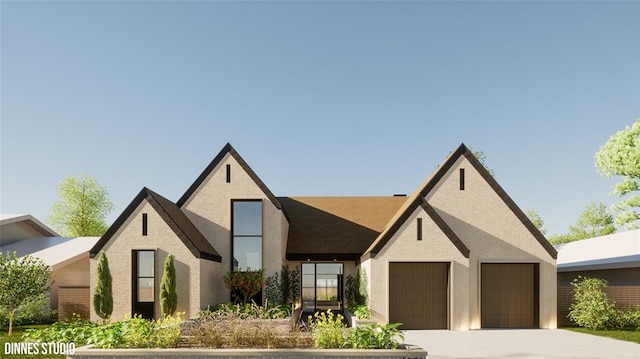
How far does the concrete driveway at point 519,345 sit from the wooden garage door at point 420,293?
2.74 ft

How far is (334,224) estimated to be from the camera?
29703 mm

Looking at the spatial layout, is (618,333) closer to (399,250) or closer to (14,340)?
(399,250)

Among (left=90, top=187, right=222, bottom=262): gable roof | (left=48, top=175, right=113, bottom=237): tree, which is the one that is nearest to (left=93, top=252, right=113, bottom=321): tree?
(left=90, top=187, right=222, bottom=262): gable roof

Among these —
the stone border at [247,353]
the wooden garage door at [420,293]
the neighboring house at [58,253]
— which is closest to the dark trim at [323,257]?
the wooden garage door at [420,293]

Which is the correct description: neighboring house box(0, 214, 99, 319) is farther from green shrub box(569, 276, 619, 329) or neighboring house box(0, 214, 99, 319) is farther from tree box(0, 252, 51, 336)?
green shrub box(569, 276, 619, 329)

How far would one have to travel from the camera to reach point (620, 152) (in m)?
29.6

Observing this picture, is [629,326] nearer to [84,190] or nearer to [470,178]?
[470,178]

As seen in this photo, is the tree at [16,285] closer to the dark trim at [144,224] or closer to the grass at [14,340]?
the grass at [14,340]

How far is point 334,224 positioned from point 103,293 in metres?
13.5

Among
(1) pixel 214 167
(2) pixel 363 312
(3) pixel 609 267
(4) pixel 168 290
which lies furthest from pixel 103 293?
(3) pixel 609 267

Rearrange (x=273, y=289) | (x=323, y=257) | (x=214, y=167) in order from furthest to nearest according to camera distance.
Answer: (x=323, y=257)
(x=214, y=167)
(x=273, y=289)

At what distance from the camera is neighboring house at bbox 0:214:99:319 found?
23.5 m

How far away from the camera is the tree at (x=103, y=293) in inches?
818

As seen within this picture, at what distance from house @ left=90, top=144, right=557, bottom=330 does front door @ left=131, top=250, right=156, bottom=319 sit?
0.04 metres
